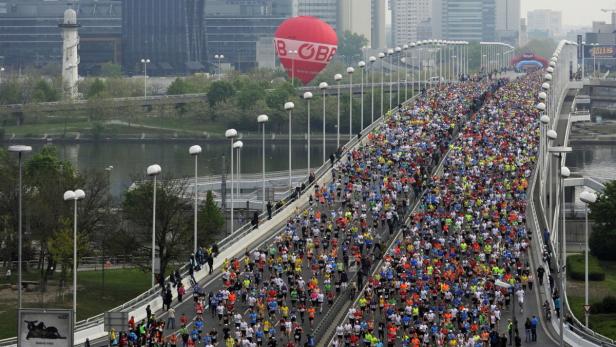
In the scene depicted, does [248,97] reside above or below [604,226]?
above

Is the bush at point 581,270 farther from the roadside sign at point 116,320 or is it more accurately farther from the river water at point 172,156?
the river water at point 172,156

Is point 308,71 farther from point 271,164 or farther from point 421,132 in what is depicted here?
point 421,132

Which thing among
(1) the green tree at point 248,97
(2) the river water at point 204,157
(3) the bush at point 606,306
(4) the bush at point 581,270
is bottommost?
(2) the river water at point 204,157

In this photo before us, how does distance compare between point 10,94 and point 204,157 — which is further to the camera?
point 10,94

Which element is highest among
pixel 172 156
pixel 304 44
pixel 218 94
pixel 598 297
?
pixel 304 44

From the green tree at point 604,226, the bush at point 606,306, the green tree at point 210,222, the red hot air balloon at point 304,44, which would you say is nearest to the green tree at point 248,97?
the red hot air balloon at point 304,44

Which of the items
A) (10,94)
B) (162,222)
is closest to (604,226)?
(162,222)

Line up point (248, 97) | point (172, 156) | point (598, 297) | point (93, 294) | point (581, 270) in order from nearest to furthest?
1. point (598, 297)
2. point (581, 270)
3. point (93, 294)
4. point (172, 156)
5. point (248, 97)

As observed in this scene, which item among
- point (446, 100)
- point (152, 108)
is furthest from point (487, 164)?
point (152, 108)

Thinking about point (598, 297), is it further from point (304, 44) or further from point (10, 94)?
point (10, 94)
